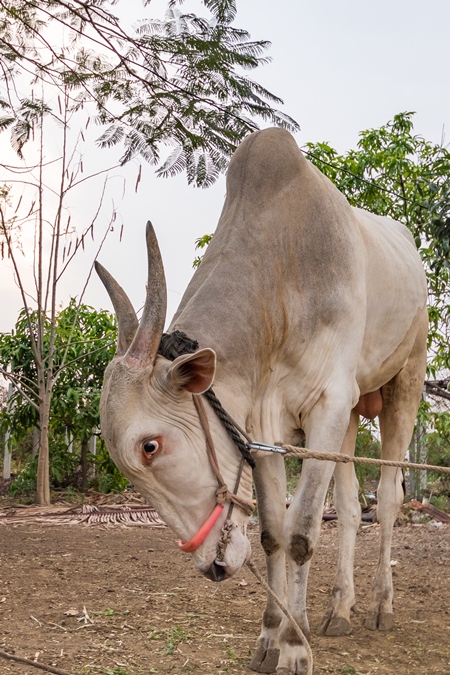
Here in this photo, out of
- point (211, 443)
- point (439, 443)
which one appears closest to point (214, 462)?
point (211, 443)

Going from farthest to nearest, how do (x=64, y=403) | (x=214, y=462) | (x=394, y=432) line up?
(x=64, y=403) < (x=394, y=432) < (x=214, y=462)

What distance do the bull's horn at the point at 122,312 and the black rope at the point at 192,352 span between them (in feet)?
0.41

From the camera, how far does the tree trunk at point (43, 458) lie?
23.6 ft

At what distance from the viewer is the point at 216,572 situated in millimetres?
2705

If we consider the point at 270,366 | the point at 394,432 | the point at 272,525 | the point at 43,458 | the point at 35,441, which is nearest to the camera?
the point at 270,366

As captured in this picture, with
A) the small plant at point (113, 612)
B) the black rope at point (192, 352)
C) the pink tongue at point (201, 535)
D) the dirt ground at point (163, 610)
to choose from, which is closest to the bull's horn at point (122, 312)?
the black rope at point (192, 352)

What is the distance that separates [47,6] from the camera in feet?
13.9

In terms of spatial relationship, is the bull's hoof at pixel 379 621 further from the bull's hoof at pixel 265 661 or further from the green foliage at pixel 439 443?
the green foliage at pixel 439 443

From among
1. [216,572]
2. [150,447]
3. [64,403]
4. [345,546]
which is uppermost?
[64,403]

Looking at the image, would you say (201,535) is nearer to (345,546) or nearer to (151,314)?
(151,314)

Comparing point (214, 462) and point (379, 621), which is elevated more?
point (214, 462)

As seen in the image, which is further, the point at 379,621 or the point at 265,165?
the point at 379,621

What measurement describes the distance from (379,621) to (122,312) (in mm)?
2091

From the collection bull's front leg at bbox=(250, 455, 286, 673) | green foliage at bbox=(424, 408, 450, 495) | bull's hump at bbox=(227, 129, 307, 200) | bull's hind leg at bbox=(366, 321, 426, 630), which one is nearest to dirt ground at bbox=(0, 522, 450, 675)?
bull's front leg at bbox=(250, 455, 286, 673)
